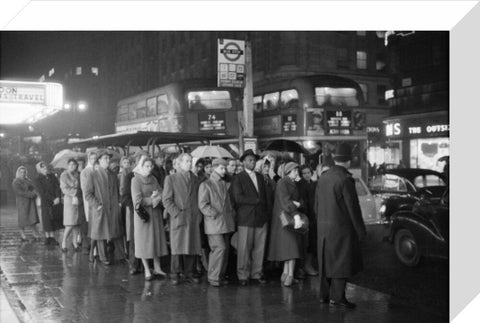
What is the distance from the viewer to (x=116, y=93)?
208ft

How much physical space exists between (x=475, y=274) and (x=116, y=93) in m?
60.0

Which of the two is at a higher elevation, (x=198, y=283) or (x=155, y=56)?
(x=155, y=56)

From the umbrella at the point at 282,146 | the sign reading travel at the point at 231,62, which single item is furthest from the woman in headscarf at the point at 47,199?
the umbrella at the point at 282,146

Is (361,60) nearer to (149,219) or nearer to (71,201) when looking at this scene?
(71,201)

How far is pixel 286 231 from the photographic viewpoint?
799cm

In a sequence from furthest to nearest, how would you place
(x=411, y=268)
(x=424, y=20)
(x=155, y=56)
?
(x=155, y=56)
(x=411, y=268)
(x=424, y=20)

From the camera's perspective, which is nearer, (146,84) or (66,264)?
(66,264)

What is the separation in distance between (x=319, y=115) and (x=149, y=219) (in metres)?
10.0

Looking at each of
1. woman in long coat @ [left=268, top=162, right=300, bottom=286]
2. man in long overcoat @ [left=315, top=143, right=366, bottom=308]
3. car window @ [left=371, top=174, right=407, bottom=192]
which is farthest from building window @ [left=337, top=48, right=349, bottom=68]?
man in long overcoat @ [left=315, top=143, right=366, bottom=308]

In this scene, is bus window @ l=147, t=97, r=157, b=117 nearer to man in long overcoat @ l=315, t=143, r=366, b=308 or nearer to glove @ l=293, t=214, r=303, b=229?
glove @ l=293, t=214, r=303, b=229

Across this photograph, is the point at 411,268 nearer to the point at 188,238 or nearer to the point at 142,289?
the point at 188,238

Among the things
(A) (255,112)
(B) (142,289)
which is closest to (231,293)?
(B) (142,289)

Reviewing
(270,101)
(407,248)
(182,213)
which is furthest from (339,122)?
(182,213)

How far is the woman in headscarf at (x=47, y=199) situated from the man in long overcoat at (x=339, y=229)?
7.23 meters
